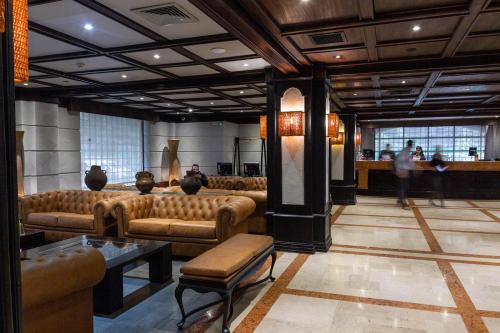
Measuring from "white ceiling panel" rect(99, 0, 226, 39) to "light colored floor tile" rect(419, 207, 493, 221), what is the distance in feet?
21.0

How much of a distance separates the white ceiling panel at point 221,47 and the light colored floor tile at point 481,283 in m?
3.64

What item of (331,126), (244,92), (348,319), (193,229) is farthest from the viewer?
(244,92)

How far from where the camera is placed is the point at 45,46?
4.46 meters

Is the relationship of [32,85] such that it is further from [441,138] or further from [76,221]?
[441,138]

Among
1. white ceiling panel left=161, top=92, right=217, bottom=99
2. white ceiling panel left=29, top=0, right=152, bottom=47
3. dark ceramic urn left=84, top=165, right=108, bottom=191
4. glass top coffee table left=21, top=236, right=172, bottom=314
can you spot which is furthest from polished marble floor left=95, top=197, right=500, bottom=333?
white ceiling panel left=161, top=92, right=217, bottom=99

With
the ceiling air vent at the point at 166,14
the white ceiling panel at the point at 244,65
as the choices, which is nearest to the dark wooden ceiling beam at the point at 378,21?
the ceiling air vent at the point at 166,14

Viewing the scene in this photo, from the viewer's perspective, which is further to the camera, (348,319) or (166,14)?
(166,14)

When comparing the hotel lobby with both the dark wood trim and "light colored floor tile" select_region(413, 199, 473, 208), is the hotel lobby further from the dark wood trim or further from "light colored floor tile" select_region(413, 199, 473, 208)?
"light colored floor tile" select_region(413, 199, 473, 208)

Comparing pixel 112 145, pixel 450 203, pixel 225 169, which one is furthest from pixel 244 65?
pixel 450 203

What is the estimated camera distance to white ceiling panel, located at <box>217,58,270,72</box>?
5.20 m

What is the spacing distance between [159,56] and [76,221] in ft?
8.98

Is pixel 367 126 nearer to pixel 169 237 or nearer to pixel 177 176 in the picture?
pixel 177 176

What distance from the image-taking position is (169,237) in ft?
16.2

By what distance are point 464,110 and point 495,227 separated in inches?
167
